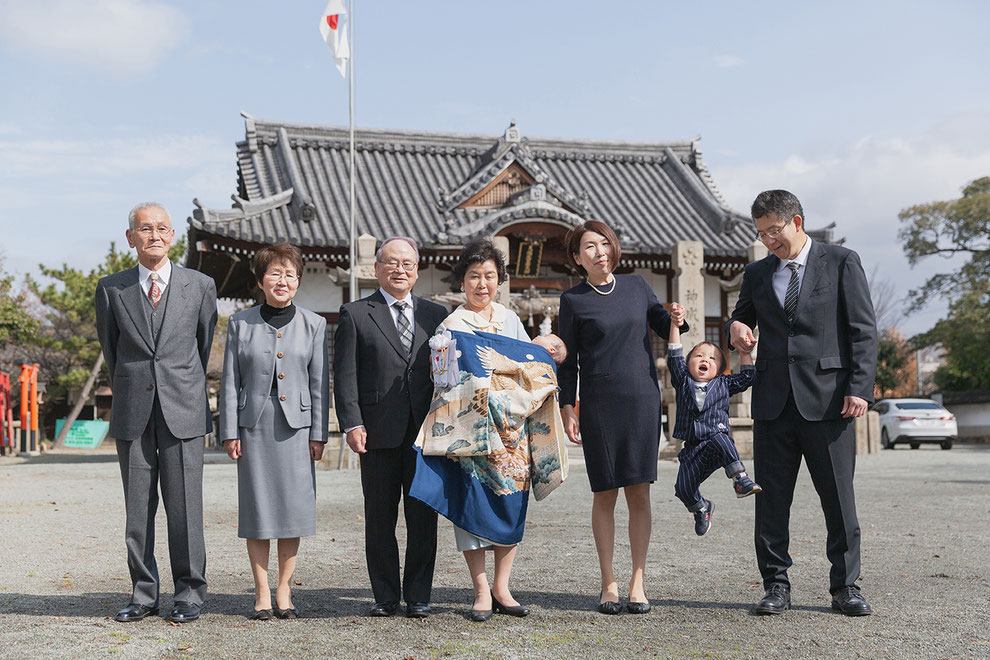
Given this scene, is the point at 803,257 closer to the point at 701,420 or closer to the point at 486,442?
the point at 701,420

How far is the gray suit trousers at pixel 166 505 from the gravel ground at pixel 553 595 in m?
0.19

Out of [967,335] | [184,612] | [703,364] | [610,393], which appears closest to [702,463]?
[703,364]

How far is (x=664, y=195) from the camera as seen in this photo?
2050 cm

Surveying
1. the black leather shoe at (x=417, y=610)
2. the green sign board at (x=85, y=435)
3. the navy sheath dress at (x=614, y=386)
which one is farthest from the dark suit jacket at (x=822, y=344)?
the green sign board at (x=85, y=435)

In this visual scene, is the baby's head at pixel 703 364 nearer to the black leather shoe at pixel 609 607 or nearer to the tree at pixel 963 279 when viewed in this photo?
the black leather shoe at pixel 609 607

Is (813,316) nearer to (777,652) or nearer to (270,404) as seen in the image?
(777,652)

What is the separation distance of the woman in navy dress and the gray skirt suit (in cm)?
127

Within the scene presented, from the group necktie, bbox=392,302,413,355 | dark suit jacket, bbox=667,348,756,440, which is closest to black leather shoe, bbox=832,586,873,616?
dark suit jacket, bbox=667,348,756,440

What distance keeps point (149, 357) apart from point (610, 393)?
220 centimetres

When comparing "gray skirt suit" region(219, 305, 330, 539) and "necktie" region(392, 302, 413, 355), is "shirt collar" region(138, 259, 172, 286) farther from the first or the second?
"necktie" region(392, 302, 413, 355)

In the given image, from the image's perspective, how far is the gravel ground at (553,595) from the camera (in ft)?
11.6

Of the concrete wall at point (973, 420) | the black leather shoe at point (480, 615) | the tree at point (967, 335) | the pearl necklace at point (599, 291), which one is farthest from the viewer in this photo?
the concrete wall at point (973, 420)

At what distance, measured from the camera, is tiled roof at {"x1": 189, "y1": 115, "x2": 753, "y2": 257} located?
54.3 ft

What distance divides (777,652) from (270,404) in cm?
246
